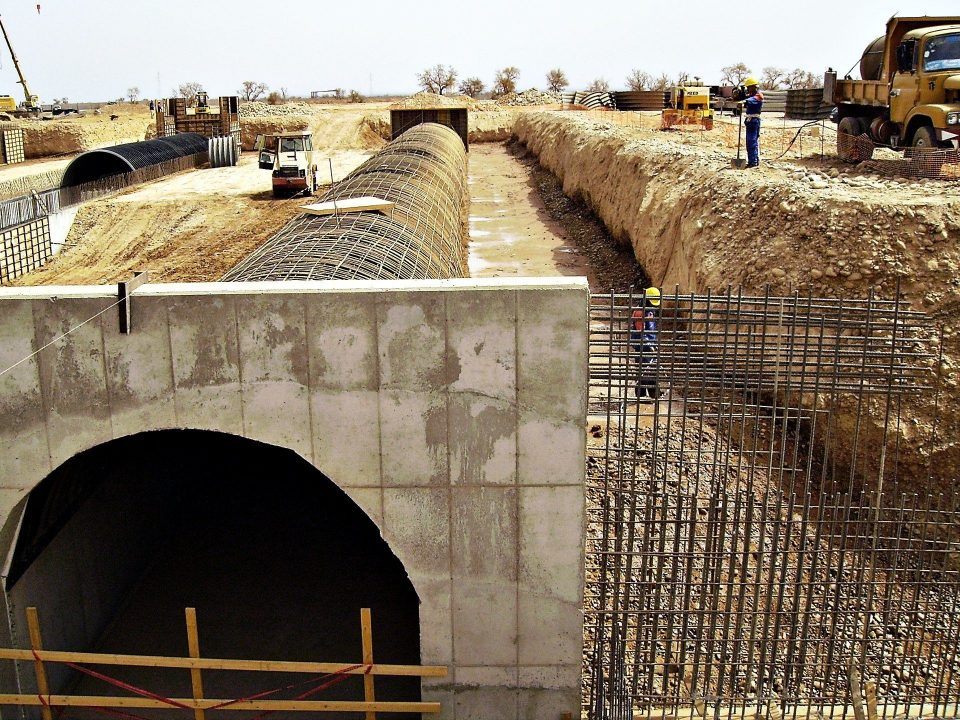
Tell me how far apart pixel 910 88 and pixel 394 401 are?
1568 centimetres

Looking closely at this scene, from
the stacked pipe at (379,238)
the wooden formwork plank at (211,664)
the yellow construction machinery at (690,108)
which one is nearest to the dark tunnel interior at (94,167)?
the stacked pipe at (379,238)

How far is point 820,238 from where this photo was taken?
14.7 meters

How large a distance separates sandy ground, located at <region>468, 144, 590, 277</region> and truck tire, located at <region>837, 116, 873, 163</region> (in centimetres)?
648

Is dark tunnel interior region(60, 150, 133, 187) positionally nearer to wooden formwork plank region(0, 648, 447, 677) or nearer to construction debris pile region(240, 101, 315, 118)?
construction debris pile region(240, 101, 315, 118)

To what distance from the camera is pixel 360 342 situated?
671 cm

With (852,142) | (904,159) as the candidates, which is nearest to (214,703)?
(904,159)

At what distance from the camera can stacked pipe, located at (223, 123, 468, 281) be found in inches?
368

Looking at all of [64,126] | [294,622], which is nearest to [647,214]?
[294,622]

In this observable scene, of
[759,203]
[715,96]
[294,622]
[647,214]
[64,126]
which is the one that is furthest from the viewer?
[64,126]

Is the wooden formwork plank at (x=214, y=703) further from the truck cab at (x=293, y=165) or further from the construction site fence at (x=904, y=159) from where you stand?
the truck cab at (x=293, y=165)

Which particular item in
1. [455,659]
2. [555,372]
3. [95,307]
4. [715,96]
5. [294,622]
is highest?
[715,96]

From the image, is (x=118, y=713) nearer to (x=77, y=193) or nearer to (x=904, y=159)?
(x=904, y=159)

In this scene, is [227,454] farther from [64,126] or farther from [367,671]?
[64,126]

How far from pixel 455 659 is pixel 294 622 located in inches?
128
